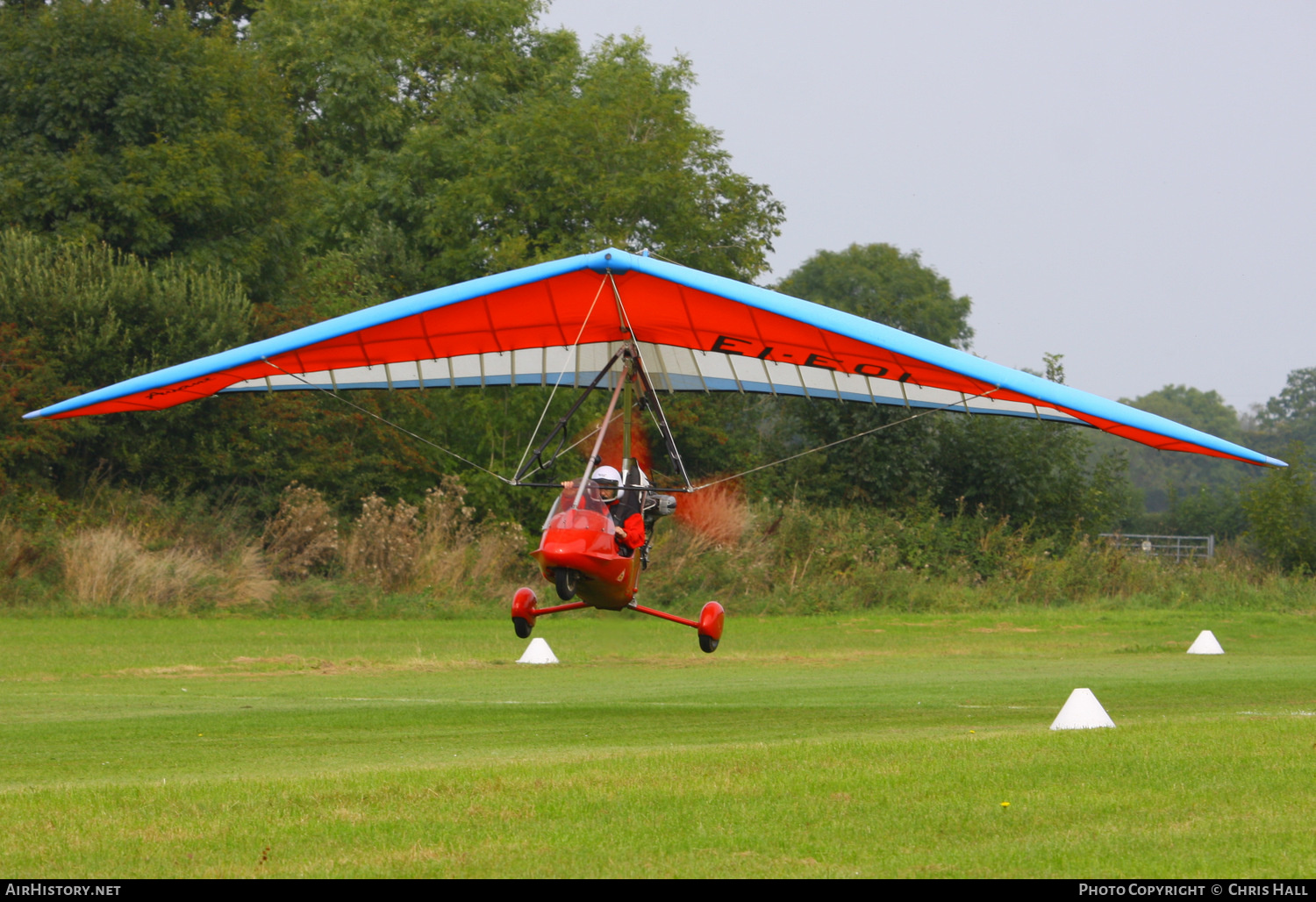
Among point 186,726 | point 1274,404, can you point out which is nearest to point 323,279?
point 186,726

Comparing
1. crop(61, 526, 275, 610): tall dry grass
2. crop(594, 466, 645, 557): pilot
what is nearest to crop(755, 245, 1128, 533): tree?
crop(61, 526, 275, 610): tall dry grass

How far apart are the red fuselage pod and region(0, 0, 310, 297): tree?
75.4ft

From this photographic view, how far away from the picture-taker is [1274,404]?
125 meters

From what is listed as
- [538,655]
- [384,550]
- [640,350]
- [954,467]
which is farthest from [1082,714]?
[954,467]

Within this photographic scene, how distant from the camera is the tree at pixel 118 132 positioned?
31609mm

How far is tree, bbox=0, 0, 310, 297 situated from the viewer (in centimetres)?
3161

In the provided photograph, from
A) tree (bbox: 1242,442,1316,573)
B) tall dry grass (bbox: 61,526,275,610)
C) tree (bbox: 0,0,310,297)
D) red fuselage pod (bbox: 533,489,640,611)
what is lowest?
tall dry grass (bbox: 61,526,275,610)

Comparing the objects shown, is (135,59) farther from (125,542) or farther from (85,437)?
(125,542)

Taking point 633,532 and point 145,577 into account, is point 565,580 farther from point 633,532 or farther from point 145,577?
point 145,577

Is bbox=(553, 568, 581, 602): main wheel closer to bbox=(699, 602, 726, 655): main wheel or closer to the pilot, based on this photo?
the pilot

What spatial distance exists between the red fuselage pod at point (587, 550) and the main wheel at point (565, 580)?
0.04 metres

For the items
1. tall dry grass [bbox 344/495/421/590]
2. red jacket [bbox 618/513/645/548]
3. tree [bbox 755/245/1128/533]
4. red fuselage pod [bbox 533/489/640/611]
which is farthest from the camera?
tree [bbox 755/245/1128/533]

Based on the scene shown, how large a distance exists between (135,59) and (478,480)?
1255 centimetres

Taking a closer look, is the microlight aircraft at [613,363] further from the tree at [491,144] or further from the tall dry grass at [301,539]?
the tree at [491,144]
